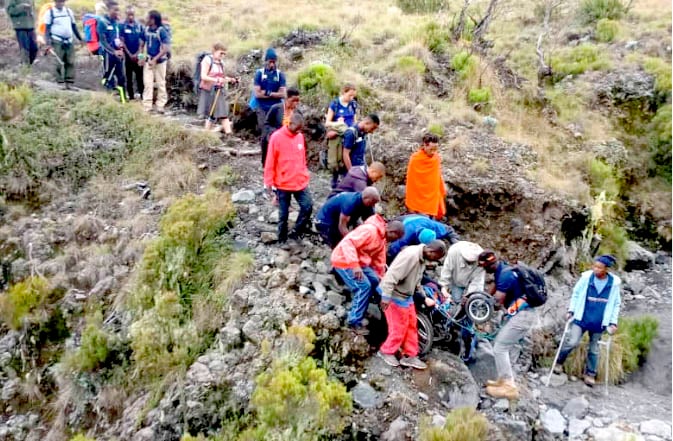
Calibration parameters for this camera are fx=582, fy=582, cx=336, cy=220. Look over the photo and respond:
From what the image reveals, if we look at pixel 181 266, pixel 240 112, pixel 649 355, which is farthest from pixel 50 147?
pixel 649 355

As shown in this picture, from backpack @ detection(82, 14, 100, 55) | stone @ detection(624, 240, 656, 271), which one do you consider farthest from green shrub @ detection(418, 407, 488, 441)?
backpack @ detection(82, 14, 100, 55)

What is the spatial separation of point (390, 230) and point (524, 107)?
7613 millimetres

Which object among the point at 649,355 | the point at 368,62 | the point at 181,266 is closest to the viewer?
the point at 181,266

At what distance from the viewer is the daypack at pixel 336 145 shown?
298 inches

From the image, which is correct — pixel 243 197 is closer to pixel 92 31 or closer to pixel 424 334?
pixel 424 334

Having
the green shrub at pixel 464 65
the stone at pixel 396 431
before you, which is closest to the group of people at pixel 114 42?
the green shrub at pixel 464 65

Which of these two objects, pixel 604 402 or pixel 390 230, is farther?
pixel 604 402

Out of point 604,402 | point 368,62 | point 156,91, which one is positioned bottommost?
point 604,402

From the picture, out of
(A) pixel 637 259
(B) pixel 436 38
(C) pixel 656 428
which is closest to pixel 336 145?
(C) pixel 656 428

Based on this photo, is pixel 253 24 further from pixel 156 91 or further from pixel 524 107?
pixel 524 107

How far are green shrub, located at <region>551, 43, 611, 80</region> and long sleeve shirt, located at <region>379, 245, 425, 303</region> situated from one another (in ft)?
33.6

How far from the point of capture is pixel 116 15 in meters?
10.8

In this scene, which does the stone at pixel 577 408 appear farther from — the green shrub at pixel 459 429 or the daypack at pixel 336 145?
the daypack at pixel 336 145

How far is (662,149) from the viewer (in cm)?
1234
